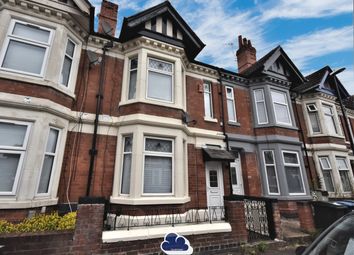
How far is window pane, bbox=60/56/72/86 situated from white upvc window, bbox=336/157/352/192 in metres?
15.8

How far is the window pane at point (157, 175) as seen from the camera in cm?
691

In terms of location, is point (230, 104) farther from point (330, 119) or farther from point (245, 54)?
point (330, 119)

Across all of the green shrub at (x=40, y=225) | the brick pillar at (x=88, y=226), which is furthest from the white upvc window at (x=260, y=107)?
the green shrub at (x=40, y=225)

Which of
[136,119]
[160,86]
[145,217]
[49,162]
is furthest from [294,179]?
[49,162]

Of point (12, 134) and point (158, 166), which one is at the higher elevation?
point (12, 134)

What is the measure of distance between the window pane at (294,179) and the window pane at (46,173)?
10593 mm

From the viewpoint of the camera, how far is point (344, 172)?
12688 millimetres

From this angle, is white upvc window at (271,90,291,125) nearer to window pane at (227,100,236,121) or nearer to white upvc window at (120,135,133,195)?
window pane at (227,100,236,121)

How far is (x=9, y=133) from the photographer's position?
561 centimetres

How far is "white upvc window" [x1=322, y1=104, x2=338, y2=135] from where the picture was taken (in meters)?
13.0

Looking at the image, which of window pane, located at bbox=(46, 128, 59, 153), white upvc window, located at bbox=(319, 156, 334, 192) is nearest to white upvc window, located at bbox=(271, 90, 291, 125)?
white upvc window, located at bbox=(319, 156, 334, 192)

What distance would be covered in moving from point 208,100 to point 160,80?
329cm

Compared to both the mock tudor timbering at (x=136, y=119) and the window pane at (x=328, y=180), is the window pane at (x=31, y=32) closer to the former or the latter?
the mock tudor timbering at (x=136, y=119)

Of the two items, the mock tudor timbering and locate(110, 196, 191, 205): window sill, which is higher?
the mock tudor timbering
